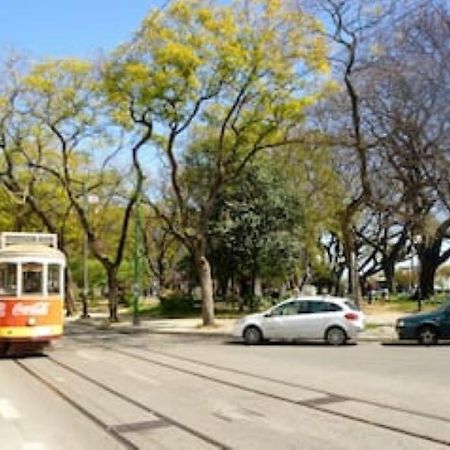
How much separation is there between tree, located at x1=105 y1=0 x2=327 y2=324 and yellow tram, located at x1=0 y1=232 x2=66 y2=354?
12.5 m

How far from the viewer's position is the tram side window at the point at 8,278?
23.5 meters

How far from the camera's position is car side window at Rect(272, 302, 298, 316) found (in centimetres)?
2978

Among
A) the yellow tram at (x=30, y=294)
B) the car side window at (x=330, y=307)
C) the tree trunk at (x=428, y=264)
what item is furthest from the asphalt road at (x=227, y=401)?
the tree trunk at (x=428, y=264)

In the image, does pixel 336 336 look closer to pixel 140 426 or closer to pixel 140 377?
pixel 140 377

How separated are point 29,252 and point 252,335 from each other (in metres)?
9.30

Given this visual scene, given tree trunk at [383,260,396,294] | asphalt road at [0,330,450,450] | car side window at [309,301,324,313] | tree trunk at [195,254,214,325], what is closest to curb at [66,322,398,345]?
tree trunk at [195,254,214,325]

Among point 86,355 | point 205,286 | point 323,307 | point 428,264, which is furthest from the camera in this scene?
point 428,264

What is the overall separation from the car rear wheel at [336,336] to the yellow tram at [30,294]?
9.26 meters

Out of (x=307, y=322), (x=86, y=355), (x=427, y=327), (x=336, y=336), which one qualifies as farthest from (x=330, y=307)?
(x=86, y=355)

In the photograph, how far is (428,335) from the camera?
28.5 m

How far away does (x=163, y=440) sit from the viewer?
33.7 ft

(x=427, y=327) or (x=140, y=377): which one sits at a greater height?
(x=427, y=327)

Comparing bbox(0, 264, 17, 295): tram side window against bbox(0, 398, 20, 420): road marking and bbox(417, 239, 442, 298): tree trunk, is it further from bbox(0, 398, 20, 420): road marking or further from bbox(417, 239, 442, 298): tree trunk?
bbox(417, 239, 442, 298): tree trunk

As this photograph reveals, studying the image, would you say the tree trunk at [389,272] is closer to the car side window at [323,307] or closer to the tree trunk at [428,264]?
the tree trunk at [428,264]
